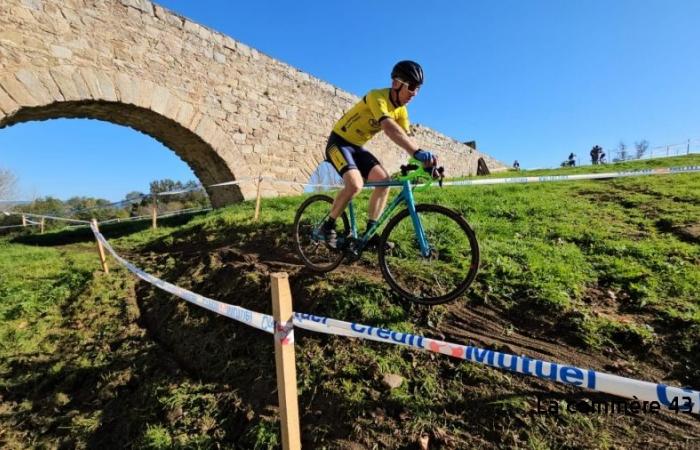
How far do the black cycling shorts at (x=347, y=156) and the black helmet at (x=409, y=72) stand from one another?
0.84m

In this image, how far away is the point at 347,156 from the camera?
3.89 m

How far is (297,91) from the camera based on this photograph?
44.5 feet

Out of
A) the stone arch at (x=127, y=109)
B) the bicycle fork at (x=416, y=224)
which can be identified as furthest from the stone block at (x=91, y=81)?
the bicycle fork at (x=416, y=224)

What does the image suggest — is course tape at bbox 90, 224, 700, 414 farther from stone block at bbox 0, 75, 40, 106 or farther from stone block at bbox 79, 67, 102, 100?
stone block at bbox 79, 67, 102, 100

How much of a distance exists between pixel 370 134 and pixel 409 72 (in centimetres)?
76

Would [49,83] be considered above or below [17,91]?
above

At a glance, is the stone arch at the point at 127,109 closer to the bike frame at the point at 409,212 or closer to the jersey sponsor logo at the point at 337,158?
the jersey sponsor logo at the point at 337,158

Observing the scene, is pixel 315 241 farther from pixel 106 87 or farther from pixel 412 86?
pixel 106 87

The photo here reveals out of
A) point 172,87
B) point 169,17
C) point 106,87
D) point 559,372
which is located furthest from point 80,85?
point 559,372

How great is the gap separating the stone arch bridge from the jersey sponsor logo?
7.60 m

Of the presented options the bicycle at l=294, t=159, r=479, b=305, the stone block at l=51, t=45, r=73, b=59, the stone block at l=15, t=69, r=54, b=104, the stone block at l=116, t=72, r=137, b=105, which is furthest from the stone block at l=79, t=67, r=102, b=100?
the bicycle at l=294, t=159, r=479, b=305

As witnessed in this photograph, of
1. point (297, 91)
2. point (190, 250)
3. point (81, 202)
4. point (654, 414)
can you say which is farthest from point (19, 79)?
point (81, 202)

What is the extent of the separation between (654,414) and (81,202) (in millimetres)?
42467

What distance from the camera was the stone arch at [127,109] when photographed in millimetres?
7926
